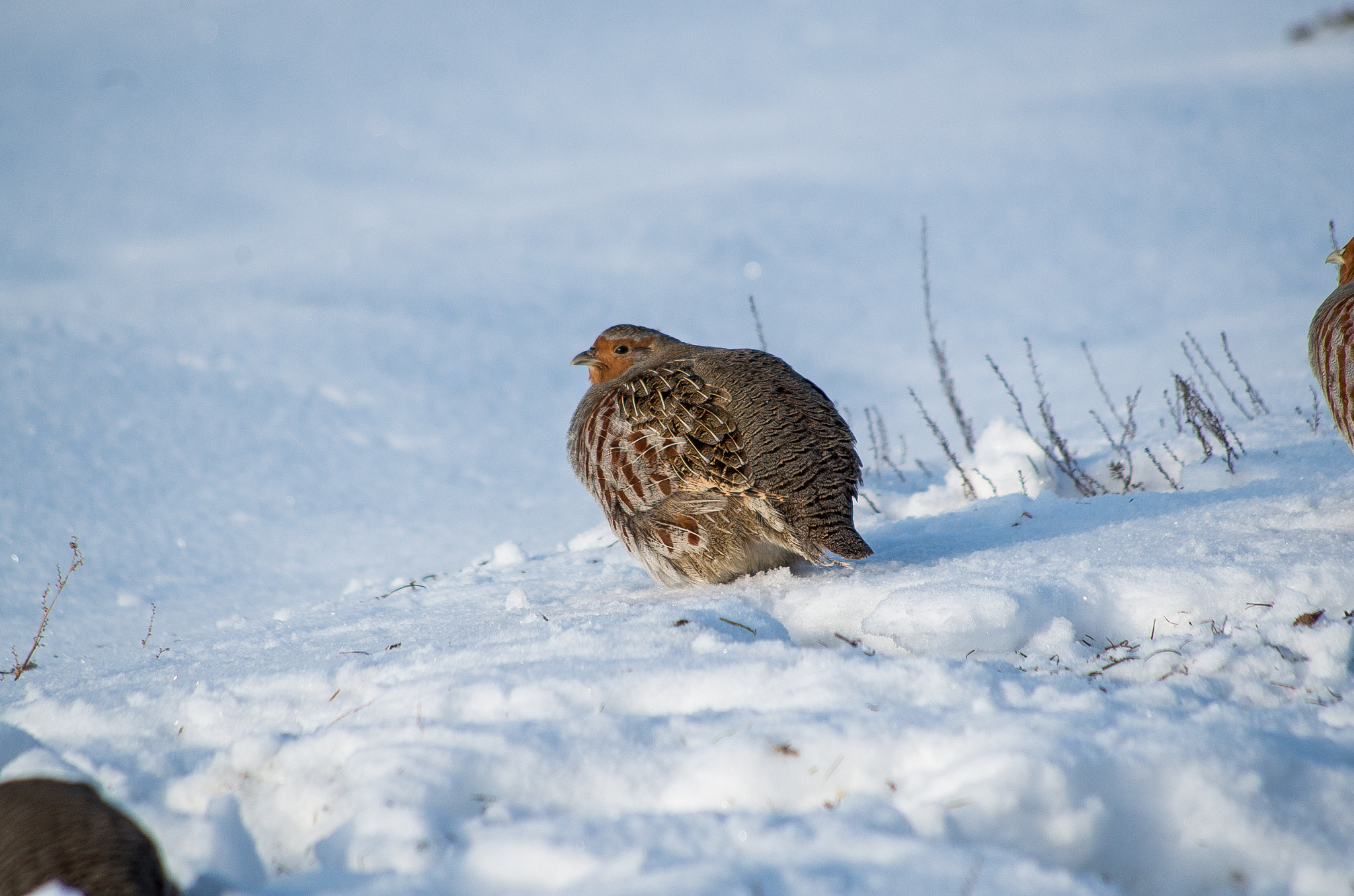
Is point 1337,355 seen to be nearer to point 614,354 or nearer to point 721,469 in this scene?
point 721,469

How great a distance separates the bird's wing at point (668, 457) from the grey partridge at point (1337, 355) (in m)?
2.16

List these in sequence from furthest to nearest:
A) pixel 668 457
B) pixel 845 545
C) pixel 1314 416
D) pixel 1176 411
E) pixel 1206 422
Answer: pixel 1176 411 < pixel 1314 416 < pixel 1206 422 < pixel 668 457 < pixel 845 545

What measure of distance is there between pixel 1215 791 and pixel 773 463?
1.89 metres

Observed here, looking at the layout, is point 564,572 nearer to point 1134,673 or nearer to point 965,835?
point 1134,673

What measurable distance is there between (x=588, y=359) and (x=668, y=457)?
1.18 meters

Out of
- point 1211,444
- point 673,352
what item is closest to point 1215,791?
point 673,352

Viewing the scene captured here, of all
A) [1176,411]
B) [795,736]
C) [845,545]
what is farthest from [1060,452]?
[795,736]

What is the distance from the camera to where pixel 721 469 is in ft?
10.3

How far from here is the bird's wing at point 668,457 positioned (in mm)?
3174

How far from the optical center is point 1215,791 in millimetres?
1413

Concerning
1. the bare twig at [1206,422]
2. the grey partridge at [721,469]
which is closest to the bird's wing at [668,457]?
the grey partridge at [721,469]

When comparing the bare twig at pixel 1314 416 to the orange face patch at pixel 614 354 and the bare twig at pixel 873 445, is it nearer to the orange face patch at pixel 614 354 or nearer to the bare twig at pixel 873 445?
the bare twig at pixel 873 445

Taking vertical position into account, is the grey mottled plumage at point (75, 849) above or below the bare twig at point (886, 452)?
above

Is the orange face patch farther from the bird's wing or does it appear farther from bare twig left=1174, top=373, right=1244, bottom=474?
bare twig left=1174, top=373, right=1244, bottom=474
